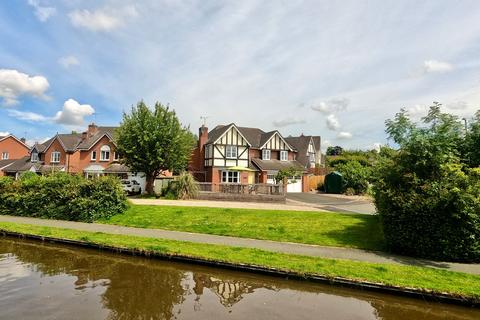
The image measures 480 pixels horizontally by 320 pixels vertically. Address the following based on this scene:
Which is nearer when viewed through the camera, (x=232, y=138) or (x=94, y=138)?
(x=232, y=138)

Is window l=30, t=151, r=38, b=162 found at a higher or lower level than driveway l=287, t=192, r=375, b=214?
higher

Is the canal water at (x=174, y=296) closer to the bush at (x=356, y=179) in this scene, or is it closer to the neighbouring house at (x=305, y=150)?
the bush at (x=356, y=179)

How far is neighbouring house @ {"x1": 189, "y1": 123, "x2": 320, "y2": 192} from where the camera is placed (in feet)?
138

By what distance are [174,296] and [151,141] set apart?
81.5 feet

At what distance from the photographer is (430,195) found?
12.9 m

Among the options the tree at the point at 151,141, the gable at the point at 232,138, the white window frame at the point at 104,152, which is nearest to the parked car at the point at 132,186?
the tree at the point at 151,141

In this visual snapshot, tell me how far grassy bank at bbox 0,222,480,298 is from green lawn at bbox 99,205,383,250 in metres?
2.98

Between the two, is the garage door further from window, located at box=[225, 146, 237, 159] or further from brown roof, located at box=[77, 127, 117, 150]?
brown roof, located at box=[77, 127, 117, 150]

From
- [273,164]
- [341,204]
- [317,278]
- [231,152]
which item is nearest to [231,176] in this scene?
[231,152]

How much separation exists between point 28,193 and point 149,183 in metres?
12.1

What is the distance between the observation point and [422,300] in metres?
9.27

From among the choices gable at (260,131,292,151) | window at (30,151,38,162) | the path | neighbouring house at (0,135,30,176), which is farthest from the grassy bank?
neighbouring house at (0,135,30,176)

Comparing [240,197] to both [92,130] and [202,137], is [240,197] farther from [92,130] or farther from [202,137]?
[92,130]

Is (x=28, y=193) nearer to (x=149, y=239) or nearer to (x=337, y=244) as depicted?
(x=149, y=239)
